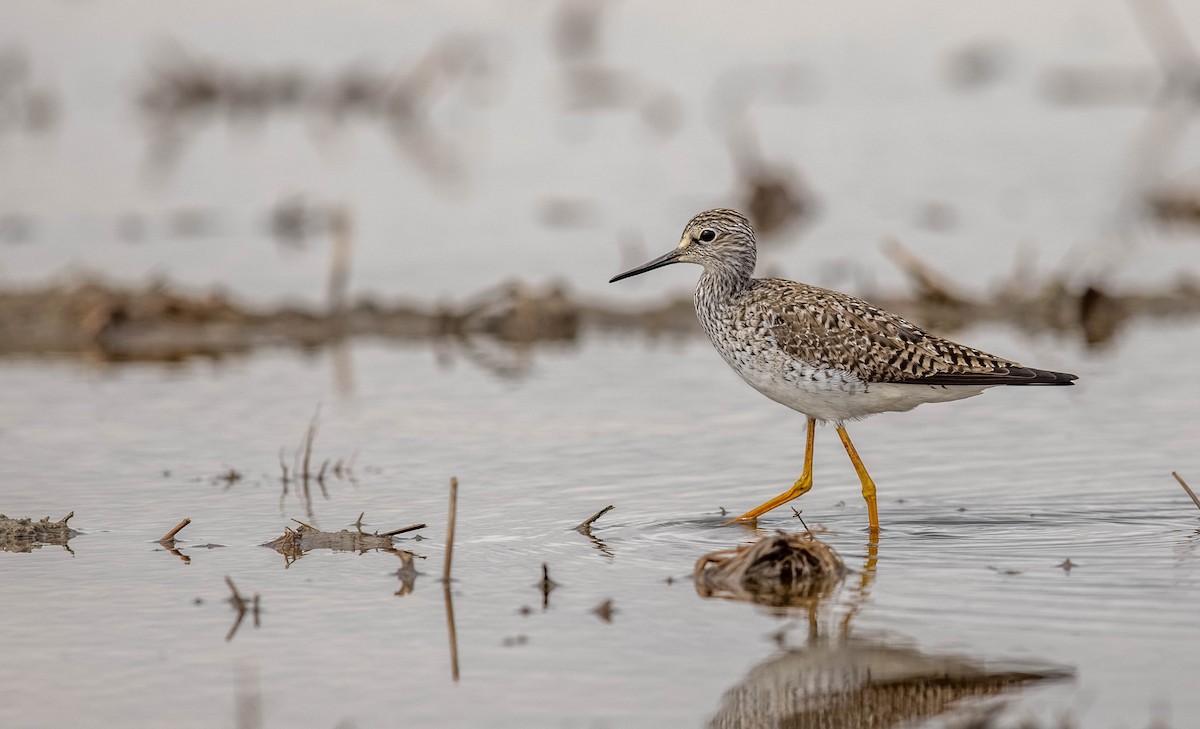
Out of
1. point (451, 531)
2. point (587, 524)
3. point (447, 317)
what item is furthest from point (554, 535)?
point (447, 317)

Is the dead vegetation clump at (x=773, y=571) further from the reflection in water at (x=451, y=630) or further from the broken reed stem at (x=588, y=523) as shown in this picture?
the reflection in water at (x=451, y=630)

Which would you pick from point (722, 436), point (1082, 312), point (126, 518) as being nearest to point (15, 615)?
point (126, 518)

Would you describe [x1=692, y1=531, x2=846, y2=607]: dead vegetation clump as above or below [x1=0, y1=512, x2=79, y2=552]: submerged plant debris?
below

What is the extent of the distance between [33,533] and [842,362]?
446 cm

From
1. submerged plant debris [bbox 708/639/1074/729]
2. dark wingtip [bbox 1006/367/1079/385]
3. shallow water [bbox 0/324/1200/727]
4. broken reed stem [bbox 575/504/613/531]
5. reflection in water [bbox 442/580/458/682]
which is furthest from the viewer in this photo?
dark wingtip [bbox 1006/367/1079/385]

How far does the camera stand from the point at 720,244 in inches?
405

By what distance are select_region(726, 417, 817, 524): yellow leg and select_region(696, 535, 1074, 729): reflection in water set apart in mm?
2116

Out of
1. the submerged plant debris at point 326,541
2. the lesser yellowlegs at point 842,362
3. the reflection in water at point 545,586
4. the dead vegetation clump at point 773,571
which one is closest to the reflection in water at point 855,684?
the dead vegetation clump at point 773,571

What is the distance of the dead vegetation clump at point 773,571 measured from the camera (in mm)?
7770

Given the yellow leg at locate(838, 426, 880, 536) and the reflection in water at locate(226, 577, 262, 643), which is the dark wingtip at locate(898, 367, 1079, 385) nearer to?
the yellow leg at locate(838, 426, 880, 536)

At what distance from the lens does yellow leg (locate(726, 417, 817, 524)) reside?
9.31 meters

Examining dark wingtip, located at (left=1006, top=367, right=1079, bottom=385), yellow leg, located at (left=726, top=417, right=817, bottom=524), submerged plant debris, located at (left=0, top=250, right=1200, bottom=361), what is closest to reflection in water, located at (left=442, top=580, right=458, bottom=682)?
yellow leg, located at (left=726, top=417, right=817, bottom=524)

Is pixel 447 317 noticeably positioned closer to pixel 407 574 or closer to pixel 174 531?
pixel 174 531

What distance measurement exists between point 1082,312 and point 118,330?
8.57 meters
